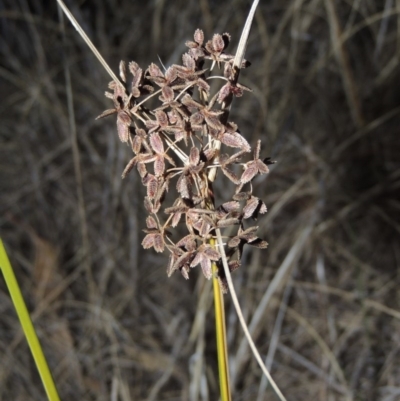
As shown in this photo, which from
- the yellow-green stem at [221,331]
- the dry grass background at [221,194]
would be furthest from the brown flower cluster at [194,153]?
the dry grass background at [221,194]

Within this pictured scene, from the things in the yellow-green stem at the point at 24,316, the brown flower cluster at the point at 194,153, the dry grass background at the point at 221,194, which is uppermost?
the dry grass background at the point at 221,194

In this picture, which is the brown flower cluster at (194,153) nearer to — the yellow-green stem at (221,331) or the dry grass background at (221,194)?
the yellow-green stem at (221,331)

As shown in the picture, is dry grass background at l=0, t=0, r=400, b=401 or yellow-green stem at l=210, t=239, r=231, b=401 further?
dry grass background at l=0, t=0, r=400, b=401

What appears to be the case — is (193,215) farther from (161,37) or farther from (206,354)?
(161,37)

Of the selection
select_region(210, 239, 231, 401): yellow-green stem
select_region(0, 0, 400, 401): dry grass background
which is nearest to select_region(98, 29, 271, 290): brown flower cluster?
select_region(210, 239, 231, 401): yellow-green stem

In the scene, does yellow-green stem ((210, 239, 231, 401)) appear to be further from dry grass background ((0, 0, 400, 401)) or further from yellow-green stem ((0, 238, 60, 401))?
dry grass background ((0, 0, 400, 401))

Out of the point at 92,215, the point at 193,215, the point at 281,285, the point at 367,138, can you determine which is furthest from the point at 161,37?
the point at 193,215

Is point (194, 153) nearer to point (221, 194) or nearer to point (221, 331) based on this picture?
point (221, 331)

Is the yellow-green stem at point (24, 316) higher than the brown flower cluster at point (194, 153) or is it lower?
lower
